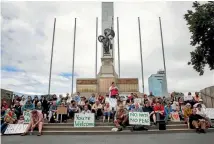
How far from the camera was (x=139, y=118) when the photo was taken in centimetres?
1077

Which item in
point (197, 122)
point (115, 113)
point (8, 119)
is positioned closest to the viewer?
point (197, 122)

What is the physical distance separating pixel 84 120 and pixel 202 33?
38.9 ft

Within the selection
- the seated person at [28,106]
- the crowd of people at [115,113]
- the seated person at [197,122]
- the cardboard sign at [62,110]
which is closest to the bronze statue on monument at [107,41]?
the crowd of people at [115,113]

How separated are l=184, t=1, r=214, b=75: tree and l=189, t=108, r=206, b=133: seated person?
28.2 ft

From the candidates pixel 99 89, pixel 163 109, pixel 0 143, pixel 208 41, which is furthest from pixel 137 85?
pixel 0 143

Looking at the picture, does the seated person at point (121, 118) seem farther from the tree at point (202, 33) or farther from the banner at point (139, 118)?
the tree at point (202, 33)

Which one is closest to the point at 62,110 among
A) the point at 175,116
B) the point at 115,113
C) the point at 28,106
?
Answer: the point at 28,106

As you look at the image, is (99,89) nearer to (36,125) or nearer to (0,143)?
(36,125)

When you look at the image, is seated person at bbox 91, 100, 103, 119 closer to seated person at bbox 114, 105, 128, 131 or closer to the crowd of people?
the crowd of people

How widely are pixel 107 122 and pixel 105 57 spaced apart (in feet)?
46.7

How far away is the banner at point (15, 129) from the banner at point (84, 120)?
7.92 feet

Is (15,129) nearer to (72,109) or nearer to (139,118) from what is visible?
(72,109)

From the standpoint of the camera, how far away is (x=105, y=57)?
25281mm

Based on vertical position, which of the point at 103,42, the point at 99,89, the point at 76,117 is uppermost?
the point at 103,42
